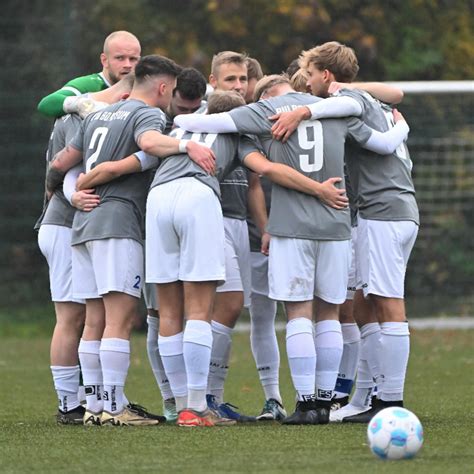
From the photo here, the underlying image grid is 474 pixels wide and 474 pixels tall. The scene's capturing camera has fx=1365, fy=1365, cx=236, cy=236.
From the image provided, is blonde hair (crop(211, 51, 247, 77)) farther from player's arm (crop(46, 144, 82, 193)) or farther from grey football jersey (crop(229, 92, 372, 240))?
player's arm (crop(46, 144, 82, 193))

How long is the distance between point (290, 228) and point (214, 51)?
14349 mm

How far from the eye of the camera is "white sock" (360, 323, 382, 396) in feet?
27.4

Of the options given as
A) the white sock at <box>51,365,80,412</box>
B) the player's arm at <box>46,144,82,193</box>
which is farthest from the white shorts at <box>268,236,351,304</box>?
the white sock at <box>51,365,80,412</box>

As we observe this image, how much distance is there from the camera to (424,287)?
1834 cm

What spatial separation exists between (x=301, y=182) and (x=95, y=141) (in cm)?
129

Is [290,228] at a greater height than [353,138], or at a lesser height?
lesser

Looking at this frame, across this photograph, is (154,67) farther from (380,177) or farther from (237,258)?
(380,177)

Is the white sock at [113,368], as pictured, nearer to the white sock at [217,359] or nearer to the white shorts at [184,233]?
the white shorts at [184,233]

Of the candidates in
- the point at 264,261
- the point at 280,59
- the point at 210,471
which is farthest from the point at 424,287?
the point at 210,471

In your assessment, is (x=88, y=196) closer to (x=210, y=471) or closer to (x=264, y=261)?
(x=264, y=261)

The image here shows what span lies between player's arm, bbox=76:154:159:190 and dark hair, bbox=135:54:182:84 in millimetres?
508

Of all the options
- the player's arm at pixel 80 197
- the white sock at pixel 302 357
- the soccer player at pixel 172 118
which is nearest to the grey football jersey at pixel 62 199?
the player's arm at pixel 80 197

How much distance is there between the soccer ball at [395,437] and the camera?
6215 millimetres

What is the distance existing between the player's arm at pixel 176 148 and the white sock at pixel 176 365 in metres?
1.00
